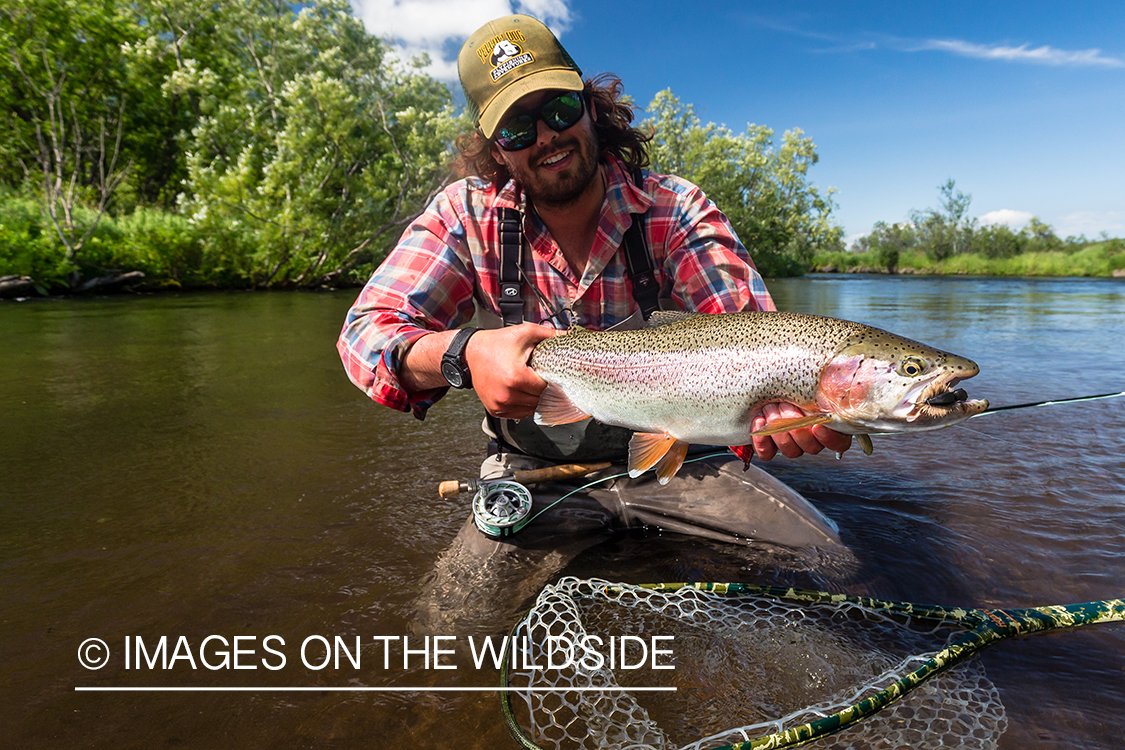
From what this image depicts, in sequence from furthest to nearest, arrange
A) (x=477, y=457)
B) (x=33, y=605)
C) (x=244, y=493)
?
(x=477, y=457)
(x=244, y=493)
(x=33, y=605)

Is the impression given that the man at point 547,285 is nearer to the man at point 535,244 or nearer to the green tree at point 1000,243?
the man at point 535,244

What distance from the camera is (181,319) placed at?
1444 centimetres

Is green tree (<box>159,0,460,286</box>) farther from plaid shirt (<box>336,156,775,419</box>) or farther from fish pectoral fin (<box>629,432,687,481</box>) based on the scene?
fish pectoral fin (<box>629,432,687,481</box>)

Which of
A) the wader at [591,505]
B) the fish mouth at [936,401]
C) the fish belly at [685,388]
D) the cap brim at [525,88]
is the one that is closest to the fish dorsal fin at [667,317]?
the fish belly at [685,388]

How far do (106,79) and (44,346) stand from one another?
26538mm

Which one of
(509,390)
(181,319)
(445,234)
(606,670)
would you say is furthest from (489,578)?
(181,319)

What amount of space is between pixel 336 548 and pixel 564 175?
235 cm

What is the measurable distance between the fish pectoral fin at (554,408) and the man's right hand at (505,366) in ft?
0.21

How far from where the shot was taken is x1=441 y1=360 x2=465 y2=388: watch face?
8.03 feet

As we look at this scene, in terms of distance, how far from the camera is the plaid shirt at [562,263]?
303cm

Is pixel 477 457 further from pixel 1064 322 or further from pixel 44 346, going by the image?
pixel 1064 322

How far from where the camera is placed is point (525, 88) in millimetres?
2891

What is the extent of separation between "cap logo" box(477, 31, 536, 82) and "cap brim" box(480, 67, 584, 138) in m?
0.09

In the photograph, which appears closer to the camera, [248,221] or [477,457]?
[477,457]
